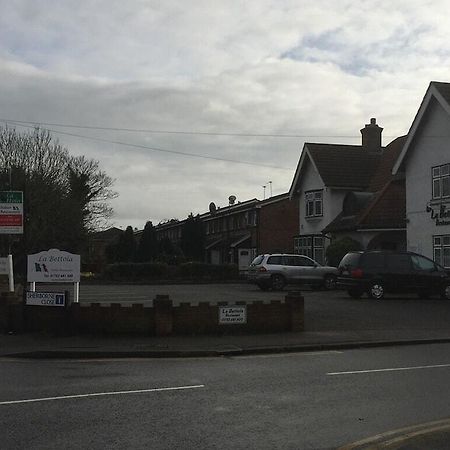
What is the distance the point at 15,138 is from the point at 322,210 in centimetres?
1958

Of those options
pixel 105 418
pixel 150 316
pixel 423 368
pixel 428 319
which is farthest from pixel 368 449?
pixel 428 319

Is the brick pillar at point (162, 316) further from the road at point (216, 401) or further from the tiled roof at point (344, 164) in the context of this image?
the tiled roof at point (344, 164)

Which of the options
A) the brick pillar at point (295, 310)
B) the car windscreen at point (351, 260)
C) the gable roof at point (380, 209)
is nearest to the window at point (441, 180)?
the gable roof at point (380, 209)

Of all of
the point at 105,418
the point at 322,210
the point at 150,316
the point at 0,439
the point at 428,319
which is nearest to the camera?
the point at 0,439

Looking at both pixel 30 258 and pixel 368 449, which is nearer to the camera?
pixel 368 449

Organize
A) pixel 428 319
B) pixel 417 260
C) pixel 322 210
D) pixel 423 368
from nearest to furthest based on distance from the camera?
pixel 423 368 < pixel 428 319 < pixel 417 260 < pixel 322 210

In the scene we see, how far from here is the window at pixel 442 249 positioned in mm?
28638

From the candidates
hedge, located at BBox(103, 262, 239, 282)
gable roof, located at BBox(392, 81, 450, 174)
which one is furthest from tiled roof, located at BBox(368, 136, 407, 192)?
hedge, located at BBox(103, 262, 239, 282)

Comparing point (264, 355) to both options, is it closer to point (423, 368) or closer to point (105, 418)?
point (423, 368)

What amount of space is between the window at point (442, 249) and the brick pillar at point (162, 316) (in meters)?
17.6

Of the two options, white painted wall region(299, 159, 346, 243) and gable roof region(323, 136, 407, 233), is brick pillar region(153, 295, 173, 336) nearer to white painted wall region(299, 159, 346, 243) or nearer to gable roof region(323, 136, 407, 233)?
gable roof region(323, 136, 407, 233)

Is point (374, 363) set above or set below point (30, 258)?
below

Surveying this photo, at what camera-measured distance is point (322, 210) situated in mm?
40531

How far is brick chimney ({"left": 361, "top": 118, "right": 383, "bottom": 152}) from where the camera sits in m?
43.5
